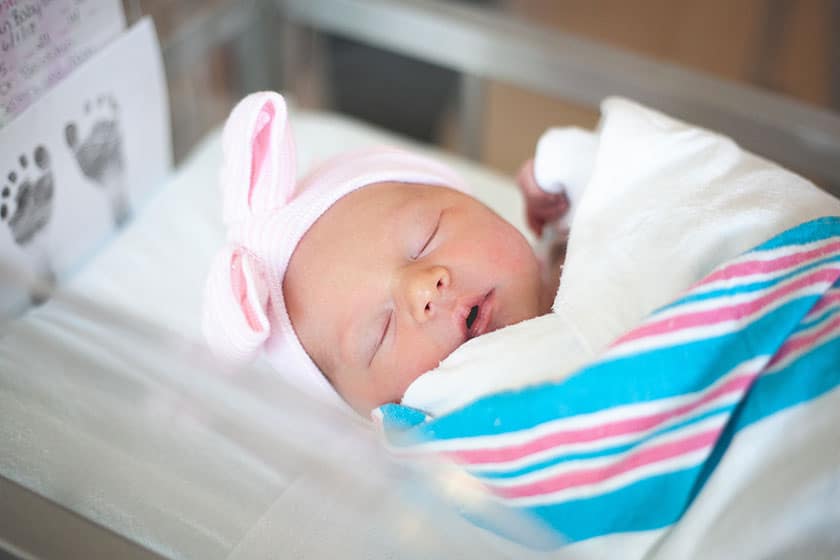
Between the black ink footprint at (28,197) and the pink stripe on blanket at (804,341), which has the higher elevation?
the pink stripe on blanket at (804,341)

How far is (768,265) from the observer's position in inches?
25.9

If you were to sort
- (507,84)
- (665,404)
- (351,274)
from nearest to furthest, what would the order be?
(665,404), (351,274), (507,84)

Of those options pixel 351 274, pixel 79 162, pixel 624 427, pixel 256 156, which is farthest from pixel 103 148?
pixel 624 427

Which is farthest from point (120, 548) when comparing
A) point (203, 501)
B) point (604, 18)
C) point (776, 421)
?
point (604, 18)

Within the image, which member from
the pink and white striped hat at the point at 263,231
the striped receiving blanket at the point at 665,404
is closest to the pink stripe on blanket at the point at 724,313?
the striped receiving blanket at the point at 665,404

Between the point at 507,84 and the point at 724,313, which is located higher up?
the point at 724,313

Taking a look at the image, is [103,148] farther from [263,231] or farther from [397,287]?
[397,287]

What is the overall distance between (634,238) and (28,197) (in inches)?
22.1

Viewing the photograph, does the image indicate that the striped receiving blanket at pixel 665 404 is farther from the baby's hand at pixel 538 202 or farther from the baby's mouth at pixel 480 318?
the baby's hand at pixel 538 202

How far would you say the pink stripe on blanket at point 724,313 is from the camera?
0.63 metres

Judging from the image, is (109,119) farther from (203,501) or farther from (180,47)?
(203,501)

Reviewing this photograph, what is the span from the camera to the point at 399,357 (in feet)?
2.34

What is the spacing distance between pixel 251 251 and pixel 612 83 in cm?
52

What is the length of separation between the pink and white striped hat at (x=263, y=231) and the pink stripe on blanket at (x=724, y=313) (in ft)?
0.95
